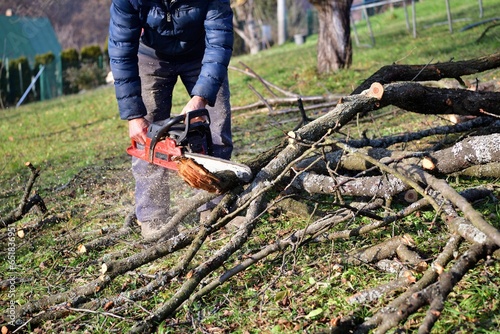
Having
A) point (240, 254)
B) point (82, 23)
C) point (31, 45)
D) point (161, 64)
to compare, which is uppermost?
point (82, 23)

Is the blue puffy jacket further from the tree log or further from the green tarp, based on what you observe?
the green tarp

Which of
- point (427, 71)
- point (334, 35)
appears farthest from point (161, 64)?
point (334, 35)

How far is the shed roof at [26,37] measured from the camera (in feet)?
73.4

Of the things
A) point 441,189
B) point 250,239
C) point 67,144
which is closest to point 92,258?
point 250,239

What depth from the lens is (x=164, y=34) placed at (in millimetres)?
4164

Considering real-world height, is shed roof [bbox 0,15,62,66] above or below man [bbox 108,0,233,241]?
above

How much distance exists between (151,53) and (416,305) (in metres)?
2.75

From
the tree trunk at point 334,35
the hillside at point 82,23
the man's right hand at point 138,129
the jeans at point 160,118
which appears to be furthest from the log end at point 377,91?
the hillside at point 82,23

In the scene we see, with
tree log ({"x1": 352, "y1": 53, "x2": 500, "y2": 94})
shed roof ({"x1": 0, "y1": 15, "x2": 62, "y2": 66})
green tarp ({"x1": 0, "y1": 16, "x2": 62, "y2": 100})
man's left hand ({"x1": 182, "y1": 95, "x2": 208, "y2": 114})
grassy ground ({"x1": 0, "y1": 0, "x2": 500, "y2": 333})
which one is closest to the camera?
grassy ground ({"x1": 0, "y1": 0, "x2": 500, "y2": 333})

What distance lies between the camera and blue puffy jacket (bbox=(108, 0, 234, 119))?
404 centimetres

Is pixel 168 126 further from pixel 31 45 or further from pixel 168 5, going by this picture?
pixel 31 45

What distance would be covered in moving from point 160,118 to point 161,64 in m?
0.41

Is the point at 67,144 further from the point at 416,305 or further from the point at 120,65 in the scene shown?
the point at 416,305

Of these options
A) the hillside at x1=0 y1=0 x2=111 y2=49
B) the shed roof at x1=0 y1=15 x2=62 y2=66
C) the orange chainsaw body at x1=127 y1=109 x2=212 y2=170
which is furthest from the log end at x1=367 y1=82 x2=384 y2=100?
the hillside at x1=0 y1=0 x2=111 y2=49
